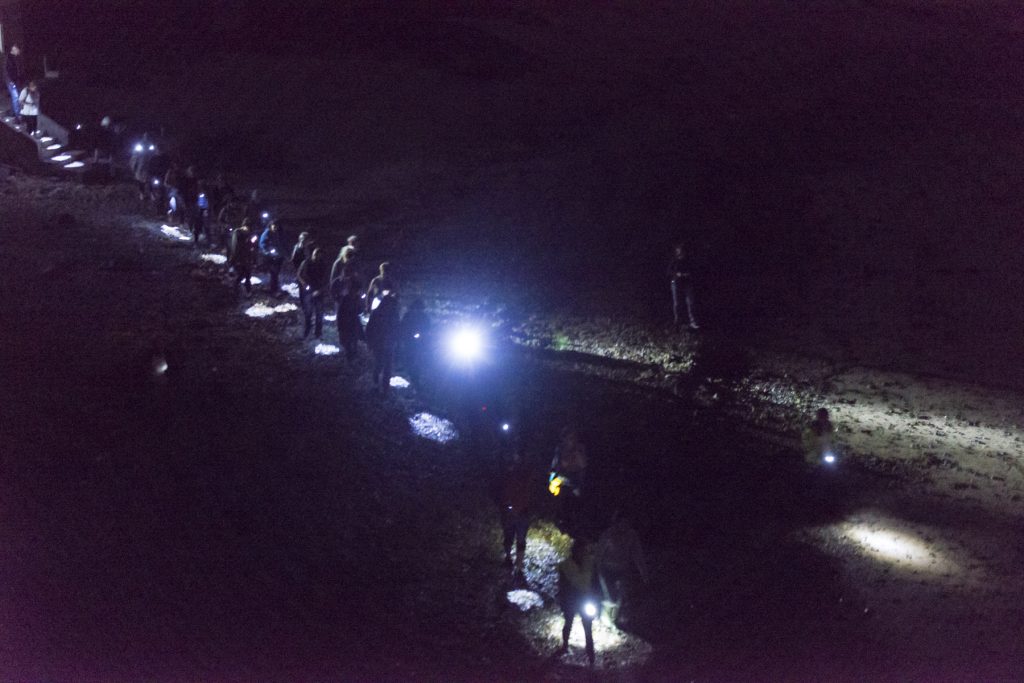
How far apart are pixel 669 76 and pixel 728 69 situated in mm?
2266

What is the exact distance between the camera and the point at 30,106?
77.7ft

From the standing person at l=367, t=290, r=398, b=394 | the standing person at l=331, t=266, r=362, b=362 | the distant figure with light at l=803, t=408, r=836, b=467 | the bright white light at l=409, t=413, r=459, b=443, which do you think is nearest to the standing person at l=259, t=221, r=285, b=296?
the standing person at l=331, t=266, r=362, b=362

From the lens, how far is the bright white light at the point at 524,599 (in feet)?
31.8

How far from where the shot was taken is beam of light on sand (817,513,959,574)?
34.7 ft

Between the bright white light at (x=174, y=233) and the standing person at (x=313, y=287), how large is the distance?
5.51m

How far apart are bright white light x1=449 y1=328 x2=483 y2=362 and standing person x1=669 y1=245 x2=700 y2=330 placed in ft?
12.1

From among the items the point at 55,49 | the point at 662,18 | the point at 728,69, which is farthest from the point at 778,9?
the point at 55,49

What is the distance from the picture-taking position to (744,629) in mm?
9578

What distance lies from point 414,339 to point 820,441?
18.9 feet

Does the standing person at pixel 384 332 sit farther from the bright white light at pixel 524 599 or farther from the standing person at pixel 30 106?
the standing person at pixel 30 106

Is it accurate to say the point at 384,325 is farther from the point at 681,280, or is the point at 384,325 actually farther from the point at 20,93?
the point at 20,93

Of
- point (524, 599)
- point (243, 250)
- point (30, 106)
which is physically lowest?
point (524, 599)

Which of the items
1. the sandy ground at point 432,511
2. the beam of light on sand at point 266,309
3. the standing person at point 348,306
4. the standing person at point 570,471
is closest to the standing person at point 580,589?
the sandy ground at point 432,511

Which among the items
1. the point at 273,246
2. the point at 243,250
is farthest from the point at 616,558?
the point at 243,250
